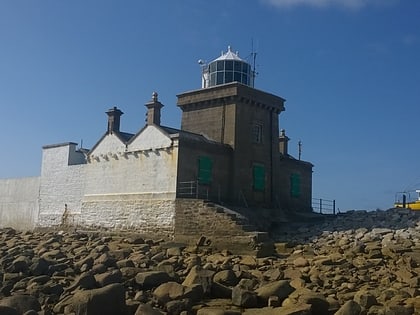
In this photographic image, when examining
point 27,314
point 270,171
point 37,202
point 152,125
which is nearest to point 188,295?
point 27,314

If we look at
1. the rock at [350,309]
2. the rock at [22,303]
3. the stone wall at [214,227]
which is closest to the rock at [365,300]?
the rock at [350,309]

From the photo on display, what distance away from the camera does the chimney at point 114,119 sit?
83.8 feet

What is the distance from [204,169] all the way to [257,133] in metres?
3.74

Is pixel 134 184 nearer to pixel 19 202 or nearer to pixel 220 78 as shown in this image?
pixel 220 78

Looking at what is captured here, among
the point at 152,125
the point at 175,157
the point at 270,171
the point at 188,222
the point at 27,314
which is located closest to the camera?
the point at 27,314

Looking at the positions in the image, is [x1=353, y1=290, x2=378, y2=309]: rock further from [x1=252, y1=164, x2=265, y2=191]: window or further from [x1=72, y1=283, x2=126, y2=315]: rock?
[x1=252, y1=164, x2=265, y2=191]: window

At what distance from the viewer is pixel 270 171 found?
83.0ft

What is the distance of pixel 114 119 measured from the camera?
84.1 feet

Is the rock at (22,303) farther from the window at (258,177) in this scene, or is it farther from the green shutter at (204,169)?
the window at (258,177)

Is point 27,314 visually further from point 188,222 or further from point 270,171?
point 270,171

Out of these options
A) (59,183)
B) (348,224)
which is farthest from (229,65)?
(59,183)

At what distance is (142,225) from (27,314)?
41.3 ft

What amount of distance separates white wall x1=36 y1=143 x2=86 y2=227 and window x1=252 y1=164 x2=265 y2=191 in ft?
27.7

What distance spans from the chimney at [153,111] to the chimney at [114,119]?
247cm
